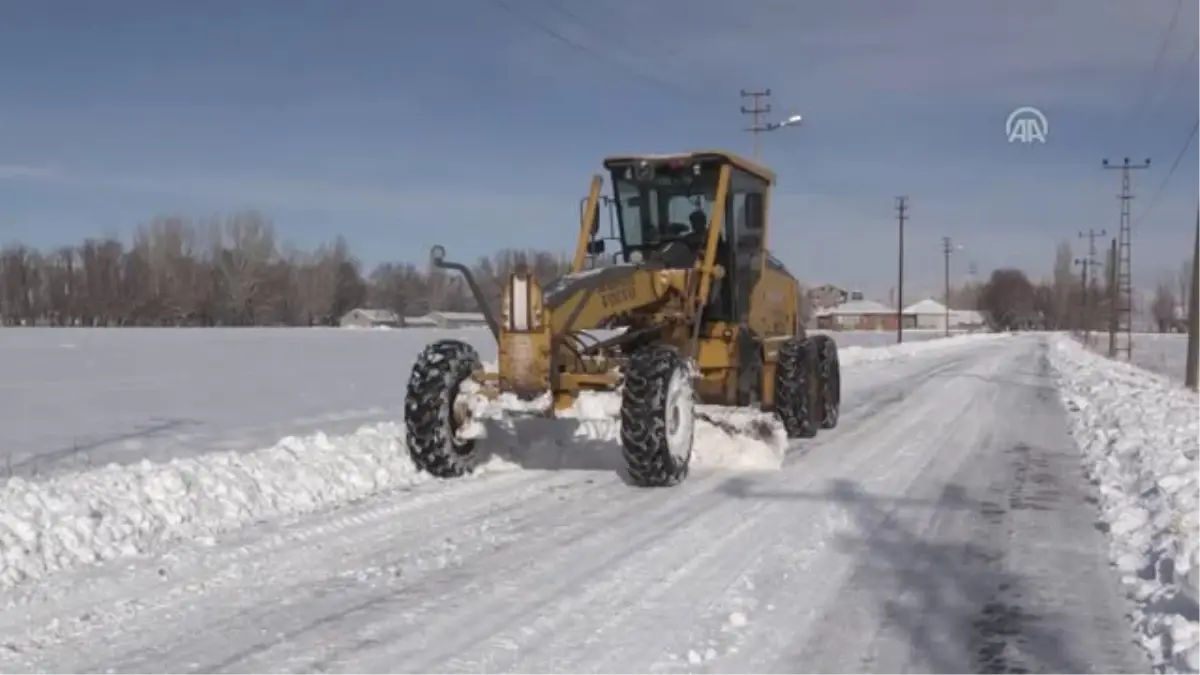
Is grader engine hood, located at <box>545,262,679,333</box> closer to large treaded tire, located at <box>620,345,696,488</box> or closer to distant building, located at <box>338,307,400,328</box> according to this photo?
large treaded tire, located at <box>620,345,696,488</box>

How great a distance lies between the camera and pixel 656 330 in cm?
1180

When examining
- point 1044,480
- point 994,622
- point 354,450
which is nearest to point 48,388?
point 354,450

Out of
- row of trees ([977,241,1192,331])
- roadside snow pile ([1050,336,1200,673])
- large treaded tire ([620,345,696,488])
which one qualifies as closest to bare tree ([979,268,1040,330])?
row of trees ([977,241,1192,331])

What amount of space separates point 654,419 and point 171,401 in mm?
14446

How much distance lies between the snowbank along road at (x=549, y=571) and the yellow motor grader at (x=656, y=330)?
2.27 ft

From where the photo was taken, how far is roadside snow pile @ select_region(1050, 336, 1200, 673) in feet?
18.6

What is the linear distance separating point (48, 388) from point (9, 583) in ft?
63.3

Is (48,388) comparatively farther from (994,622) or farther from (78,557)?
(994,622)

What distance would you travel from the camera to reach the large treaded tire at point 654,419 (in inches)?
379

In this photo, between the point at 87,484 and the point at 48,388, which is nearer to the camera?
the point at 87,484

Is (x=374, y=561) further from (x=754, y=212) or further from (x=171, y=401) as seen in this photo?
(x=171, y=401)

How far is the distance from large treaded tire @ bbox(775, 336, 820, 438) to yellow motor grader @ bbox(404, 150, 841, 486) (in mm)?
17

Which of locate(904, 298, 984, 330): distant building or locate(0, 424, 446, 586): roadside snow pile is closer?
locate(0, 424, 446, 586): roadside snow pile

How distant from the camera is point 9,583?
6.52 metres
